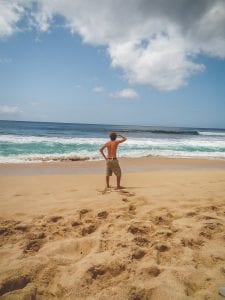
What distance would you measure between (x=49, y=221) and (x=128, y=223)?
1315 mm

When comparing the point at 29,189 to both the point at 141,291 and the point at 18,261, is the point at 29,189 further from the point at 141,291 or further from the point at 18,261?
the point at 141,291

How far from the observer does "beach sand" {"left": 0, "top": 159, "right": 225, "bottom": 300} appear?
2367 millimetres

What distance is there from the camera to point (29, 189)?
634 cm

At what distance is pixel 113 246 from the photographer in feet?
10.2

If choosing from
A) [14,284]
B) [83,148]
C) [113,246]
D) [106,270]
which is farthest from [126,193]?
[83,148]

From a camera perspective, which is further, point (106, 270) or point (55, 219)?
point (55, 219)

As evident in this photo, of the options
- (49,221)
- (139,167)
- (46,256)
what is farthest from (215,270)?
(139,167)

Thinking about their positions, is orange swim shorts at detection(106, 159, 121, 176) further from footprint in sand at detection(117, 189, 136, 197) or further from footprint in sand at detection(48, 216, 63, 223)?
footprint in sand at detection(48, 216, 63, 223)

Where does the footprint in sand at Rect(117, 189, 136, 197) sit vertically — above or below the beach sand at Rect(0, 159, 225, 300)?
below

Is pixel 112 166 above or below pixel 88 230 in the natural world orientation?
above

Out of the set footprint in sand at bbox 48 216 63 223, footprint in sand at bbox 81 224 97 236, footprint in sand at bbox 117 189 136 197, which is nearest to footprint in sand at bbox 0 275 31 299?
footprint in sand at bbox 81 224 97 236

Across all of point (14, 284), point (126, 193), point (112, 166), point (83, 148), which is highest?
point (112, 166)

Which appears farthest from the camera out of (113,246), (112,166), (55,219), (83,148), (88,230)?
(83,148)

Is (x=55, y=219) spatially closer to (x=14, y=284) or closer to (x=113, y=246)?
(x=113, y=246)
